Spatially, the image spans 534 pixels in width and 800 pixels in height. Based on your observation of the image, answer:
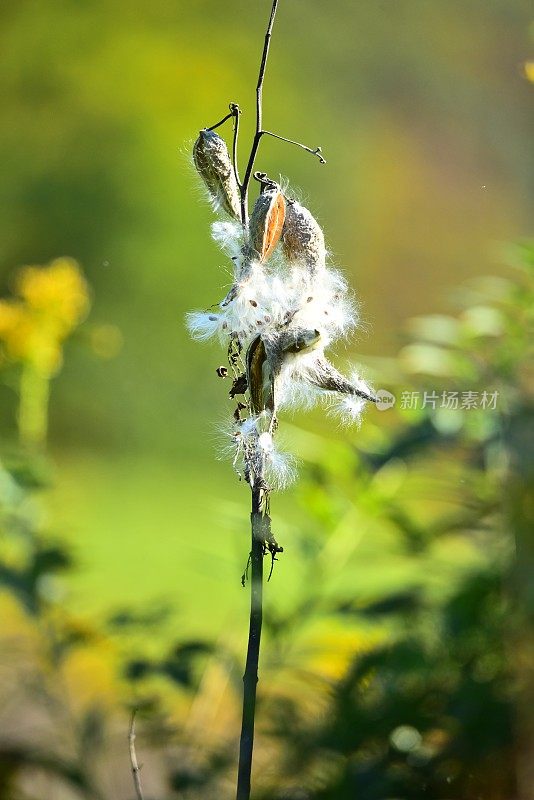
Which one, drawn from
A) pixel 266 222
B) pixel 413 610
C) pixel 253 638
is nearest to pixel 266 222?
pixel 266 222

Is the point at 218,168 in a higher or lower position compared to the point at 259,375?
higher

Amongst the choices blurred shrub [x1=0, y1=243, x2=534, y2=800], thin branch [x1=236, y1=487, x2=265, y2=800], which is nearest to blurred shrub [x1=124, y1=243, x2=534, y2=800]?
blurred shrub [x1=0, y1=243, x2=534, y2=800]

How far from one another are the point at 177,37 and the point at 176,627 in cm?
60

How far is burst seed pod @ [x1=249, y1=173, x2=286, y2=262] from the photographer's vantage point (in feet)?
1.32

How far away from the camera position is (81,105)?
857 millimetres

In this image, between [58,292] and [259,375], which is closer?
[259,375]

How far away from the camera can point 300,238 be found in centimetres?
44

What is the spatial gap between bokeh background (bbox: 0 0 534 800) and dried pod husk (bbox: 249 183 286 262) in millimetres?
341

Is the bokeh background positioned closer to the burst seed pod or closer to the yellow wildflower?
the yellow wildflower

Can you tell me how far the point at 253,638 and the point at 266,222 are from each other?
0.20 m

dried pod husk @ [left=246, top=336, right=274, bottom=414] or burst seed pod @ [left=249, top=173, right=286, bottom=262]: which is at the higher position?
burst seed pod @ [left=249, top=173, right=286, bottom=262]

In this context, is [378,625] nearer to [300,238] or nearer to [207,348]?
[207,348]

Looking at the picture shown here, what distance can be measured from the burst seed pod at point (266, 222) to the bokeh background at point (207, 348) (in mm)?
341

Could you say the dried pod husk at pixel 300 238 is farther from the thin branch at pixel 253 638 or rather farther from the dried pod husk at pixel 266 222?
the thin branch at pixel 253 638
